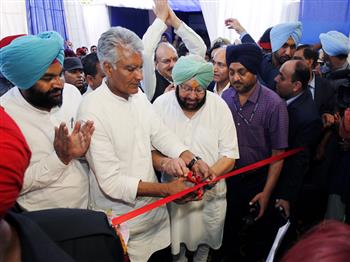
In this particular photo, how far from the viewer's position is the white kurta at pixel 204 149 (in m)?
2.13

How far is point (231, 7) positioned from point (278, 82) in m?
4.91

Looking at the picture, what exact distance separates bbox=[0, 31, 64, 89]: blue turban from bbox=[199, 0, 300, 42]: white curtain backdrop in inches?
236

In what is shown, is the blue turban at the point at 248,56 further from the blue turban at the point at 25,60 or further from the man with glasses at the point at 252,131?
the blue turban at the point at 25,60

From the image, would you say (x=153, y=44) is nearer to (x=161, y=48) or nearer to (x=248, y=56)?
(x=161, y=48)

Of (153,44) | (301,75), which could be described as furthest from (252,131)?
(153,44)

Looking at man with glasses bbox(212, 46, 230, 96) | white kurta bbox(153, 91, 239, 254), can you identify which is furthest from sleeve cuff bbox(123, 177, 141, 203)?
man with glasses bbox(212, 46, 230, 96)

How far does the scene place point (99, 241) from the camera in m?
0.99

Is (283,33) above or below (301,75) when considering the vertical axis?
above

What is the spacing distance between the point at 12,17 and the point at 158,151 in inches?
220

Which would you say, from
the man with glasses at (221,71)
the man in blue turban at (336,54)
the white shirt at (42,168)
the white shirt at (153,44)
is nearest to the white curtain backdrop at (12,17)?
the white shirt at (153,44)

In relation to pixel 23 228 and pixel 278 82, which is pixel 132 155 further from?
pixel 278 82

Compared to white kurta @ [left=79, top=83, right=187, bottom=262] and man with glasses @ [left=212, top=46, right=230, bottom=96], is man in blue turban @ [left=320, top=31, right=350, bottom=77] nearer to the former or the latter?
man with glasses @ [left=212, top=46, right=230, bottom=96]

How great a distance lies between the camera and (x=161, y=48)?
3.29 m

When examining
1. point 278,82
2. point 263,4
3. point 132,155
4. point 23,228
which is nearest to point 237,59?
point 278,82
